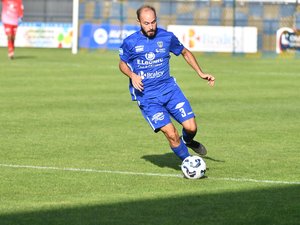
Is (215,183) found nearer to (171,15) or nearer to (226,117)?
(226,117)

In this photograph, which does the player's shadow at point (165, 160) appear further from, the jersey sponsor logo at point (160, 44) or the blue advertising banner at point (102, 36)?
the blue advertising banner at point (102, 36)

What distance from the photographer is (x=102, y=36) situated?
45.9 m

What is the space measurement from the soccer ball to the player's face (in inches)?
64.4

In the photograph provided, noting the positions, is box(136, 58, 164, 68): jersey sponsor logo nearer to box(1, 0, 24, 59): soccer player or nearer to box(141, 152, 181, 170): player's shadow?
box(141, 152, 181, 170): player's shadow

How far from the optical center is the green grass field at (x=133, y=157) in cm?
977

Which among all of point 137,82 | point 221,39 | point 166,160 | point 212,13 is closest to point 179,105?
point 137,82

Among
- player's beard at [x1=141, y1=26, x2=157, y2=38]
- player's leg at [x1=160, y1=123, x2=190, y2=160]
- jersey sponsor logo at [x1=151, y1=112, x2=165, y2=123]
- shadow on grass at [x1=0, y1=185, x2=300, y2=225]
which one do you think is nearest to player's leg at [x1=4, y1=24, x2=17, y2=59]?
player's beard at [x1=141, y1=26, x2=157, y2=38]

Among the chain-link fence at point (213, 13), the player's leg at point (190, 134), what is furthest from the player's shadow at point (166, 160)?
the chain-link fence at point (213, 13)

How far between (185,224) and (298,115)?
35.5ft

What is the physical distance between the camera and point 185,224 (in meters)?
9.13

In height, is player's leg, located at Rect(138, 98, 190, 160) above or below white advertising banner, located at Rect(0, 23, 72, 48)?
below

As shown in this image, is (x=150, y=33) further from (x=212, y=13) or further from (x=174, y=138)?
(x=212, y=13)

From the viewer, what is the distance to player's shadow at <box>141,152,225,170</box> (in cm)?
1314

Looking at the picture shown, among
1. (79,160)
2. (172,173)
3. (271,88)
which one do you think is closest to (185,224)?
(172,173)
